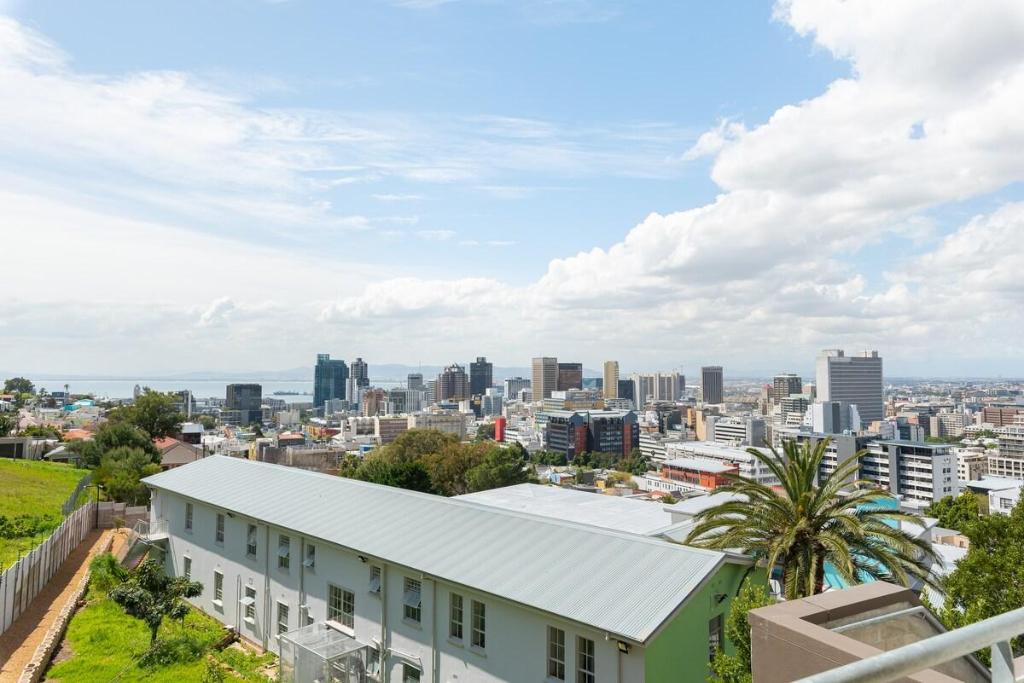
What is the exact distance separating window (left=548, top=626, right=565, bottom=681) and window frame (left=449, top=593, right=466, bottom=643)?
306 centimetres

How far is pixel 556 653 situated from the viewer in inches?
614

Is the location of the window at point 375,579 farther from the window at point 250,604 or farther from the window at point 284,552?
the window at point 250,604

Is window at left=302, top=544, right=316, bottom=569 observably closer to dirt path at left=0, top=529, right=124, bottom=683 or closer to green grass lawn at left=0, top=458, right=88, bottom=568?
dirt path at left=0, top=529, right=124, bottom=683

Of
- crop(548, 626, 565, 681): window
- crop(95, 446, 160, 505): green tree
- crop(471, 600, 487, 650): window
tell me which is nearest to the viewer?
crop(548, 626, 565, 681): window

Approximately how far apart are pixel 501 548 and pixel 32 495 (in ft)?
111

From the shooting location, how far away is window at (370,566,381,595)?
2030cm

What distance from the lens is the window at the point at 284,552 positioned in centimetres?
2358

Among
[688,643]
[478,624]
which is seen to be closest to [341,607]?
[478,624]

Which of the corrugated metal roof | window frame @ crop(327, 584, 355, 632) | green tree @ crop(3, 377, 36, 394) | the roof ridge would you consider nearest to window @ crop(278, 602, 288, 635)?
window frame @ crop(327, 584, 355, 632)

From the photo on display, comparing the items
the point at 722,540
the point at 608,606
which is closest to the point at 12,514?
the point at 608,606

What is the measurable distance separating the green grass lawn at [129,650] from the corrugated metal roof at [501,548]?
181 inches

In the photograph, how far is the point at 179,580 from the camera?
2431 centimetres

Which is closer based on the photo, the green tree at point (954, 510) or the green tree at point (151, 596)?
the green tree at point (151, 596)

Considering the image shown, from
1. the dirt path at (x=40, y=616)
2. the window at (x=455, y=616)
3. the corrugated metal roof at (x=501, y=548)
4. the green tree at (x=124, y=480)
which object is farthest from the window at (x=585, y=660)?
the green tree at (x=124, y=480)
